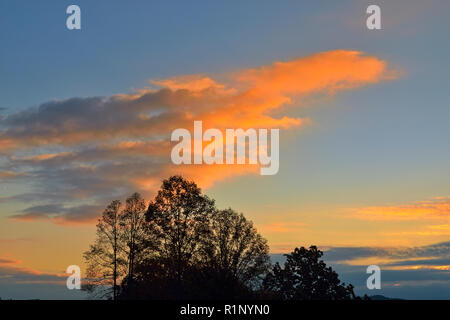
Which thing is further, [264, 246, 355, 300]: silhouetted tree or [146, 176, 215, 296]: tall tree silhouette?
[264, 246, 355, 300]: silhouetted tree

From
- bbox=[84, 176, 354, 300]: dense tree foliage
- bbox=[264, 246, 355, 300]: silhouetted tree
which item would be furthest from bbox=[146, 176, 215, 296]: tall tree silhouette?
bbox=[264, 246, 355, 300]: silhouetted tree

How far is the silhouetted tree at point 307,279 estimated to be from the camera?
302ft

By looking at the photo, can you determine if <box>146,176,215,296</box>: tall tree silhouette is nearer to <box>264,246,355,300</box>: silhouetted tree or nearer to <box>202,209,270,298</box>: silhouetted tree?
<box>202,209,270,298</box>: silhouetted tree

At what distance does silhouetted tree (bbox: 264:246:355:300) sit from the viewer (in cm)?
9219

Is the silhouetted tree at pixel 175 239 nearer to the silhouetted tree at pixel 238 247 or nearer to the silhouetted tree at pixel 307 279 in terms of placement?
the silhouetted tree at pixel 238 247

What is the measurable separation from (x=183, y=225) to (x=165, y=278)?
6238 millimetres

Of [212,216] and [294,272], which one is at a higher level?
[212,216]

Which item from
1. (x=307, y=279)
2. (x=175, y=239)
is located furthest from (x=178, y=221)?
(x=307, y=279)

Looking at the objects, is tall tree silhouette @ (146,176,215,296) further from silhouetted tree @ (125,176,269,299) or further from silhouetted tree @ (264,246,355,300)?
silhouetted tree @ (264,246,355,300)
